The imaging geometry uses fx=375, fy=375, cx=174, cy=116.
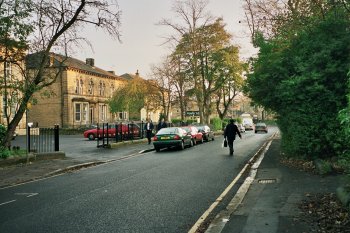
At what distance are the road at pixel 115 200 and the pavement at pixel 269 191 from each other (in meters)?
0.72

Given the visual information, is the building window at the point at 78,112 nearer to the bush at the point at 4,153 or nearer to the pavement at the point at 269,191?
the bush at the point at 4,153

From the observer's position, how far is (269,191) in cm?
930

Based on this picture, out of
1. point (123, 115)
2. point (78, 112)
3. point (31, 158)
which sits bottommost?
point (31, 158)

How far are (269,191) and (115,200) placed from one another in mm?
3776

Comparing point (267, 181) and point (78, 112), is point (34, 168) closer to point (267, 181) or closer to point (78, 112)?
point (267, 181)

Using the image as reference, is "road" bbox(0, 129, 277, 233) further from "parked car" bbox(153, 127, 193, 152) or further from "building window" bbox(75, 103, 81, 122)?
"building window" bbox(75, 103, 81, 122)

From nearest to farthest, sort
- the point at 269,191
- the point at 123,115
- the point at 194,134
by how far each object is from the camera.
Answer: the point at 269,191 < the point at 194,134 < the point at 123,115

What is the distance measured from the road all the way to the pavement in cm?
72

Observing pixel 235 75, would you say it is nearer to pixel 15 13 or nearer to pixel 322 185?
pixel 15 13

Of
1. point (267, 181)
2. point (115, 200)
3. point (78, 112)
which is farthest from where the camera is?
point (78, 112)

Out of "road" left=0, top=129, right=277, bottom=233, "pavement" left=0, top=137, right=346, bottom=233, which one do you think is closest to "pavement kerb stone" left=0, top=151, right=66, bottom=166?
"pavement" left=0, top=137, right=346, bottom=233

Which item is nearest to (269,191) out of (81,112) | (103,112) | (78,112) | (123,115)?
(78,112)

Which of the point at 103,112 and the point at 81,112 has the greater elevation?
the point at 103,112

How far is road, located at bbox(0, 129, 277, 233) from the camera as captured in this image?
22.0 ft
